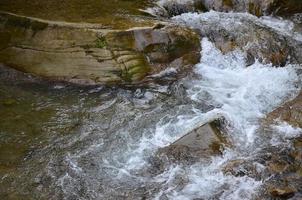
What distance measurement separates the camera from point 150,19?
8.75 metres

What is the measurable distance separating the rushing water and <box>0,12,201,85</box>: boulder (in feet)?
1.03

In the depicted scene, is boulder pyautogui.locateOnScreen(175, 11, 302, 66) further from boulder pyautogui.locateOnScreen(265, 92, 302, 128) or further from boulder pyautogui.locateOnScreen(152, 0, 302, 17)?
boulder pyautogui.locateOnScreen(265, 92, 302, 128)

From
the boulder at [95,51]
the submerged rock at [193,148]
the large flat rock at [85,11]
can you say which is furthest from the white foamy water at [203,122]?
the large flat rock at [85,11]

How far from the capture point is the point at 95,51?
8.19 meters

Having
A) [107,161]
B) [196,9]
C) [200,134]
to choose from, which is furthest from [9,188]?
[196,9]

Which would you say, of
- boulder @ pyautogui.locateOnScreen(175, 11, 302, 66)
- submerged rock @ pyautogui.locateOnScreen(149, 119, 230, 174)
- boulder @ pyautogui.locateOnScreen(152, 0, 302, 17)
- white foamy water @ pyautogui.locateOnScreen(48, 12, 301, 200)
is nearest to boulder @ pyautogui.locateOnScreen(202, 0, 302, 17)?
boulder @ pyautogui.locateOnScreen(152, 0, 302, 17)

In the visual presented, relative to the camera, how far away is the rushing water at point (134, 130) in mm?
5922

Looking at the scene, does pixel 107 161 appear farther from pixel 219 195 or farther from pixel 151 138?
pixel 219 195

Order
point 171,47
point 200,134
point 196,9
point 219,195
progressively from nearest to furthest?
point 219,195 → point 200,134 → point 171,47 → point 196,9

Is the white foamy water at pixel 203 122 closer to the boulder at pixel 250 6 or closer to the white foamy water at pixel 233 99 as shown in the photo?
the white foamy water at pixel 233 99

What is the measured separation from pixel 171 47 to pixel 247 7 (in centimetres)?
294

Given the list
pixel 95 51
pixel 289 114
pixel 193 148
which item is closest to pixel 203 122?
pixel 193 148

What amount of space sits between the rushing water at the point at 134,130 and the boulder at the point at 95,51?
1.03 ft

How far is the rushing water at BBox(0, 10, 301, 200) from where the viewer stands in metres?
5.92
